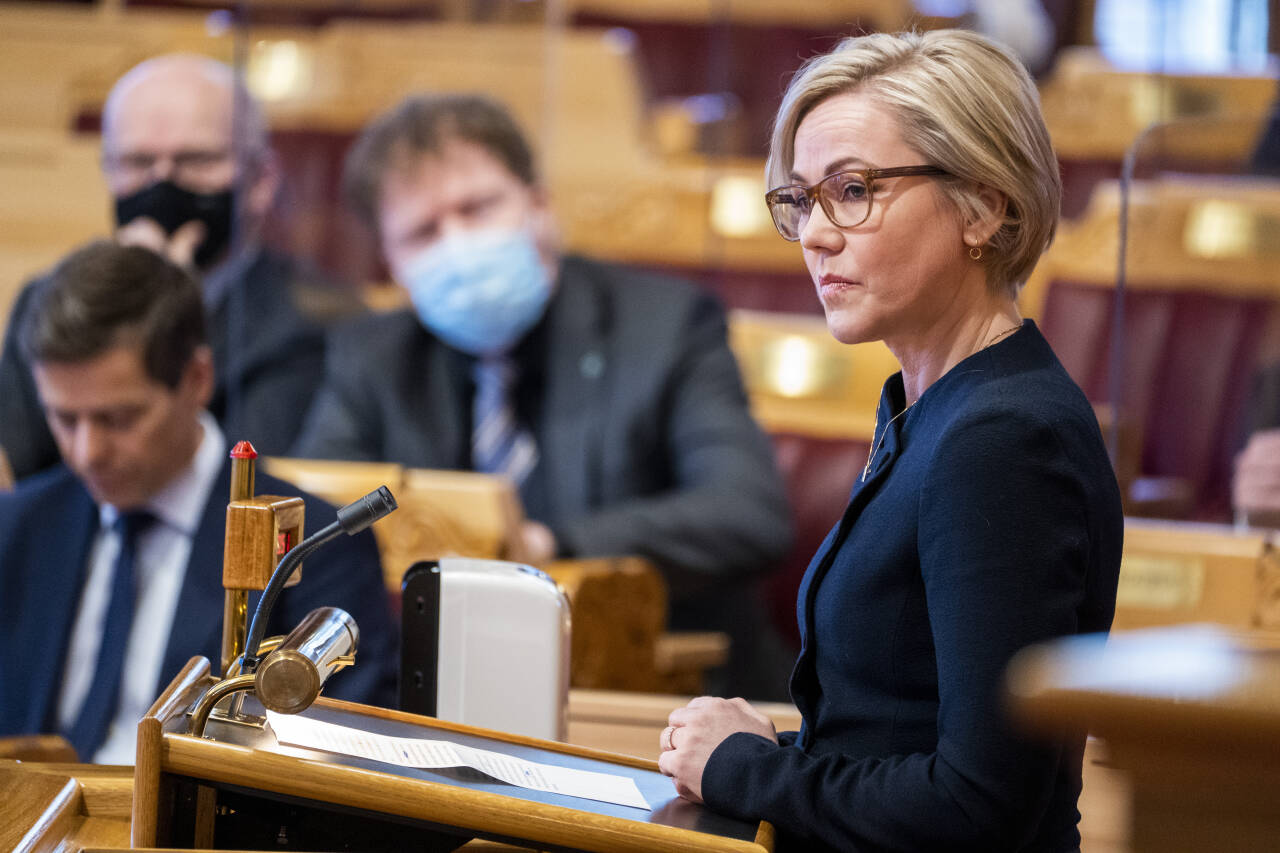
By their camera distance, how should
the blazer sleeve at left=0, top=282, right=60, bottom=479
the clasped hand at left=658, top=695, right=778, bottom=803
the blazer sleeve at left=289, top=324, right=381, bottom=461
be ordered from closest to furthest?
the clasped hand at left=658, top=695, right=778, bottom=803 → the blazer sleeve at left=0, top=282, right=60, bottom=479 → the blazer sleeve at left=289, top=324, right=381, bottom=461

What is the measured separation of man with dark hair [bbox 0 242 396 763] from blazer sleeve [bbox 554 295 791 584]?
0.68m

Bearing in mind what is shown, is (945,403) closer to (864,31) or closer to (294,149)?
(864,31)

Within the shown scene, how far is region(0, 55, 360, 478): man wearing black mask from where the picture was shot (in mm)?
2389

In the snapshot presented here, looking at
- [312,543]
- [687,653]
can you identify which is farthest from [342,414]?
[312,543]

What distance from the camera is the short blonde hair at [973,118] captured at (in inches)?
31.1

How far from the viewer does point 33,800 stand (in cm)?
85

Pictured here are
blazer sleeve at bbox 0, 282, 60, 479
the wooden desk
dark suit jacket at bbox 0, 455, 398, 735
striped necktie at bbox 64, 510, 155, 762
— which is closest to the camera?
the wooden desk

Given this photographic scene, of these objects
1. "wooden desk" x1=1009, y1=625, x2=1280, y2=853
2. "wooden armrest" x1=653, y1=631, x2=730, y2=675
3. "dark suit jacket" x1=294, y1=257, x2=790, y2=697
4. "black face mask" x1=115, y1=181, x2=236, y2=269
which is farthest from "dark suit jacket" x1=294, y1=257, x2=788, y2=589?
"wooden desk" x1=1009, y1=625, x2=1280, y2=853

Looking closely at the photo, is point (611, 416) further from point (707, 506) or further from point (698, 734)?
point (698, 734)

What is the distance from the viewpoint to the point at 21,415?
6.98ft

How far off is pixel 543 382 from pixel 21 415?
808 millimetres

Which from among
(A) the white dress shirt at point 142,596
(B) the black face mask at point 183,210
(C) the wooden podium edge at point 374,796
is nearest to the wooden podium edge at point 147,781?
(C) the wooden podium edge at point 374,796

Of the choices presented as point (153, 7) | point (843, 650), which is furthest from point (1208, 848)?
point (153, 7)

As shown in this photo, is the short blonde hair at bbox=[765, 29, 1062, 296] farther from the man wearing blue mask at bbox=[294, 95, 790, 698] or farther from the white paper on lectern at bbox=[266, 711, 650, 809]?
the man wearing blue mask at bbox=[294, 95, 790, 698]
